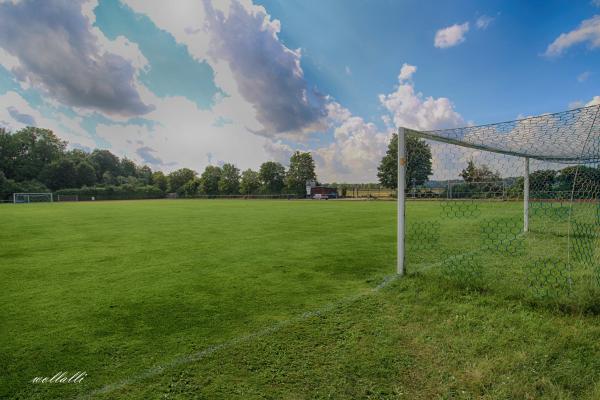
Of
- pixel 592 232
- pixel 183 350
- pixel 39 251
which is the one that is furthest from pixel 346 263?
pixel 39 251

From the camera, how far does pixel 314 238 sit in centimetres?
832

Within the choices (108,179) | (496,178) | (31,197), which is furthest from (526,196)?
(108,179)

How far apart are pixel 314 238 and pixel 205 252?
117 inches

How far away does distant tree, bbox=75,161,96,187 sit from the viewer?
224ft

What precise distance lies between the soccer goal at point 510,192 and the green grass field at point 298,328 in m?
0.12

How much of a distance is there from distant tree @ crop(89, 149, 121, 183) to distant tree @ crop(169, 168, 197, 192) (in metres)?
17.0

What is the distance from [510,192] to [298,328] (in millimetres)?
7781

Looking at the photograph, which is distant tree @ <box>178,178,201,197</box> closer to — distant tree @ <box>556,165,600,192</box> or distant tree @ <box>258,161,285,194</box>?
distant tree @ <box>258,161,285,194</box>

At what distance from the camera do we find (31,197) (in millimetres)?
50500

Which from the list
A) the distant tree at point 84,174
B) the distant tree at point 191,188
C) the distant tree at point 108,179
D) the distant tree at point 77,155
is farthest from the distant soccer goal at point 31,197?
→ the distant tree at point 191,188

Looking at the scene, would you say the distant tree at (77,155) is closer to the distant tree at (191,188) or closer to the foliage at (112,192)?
the foliage at (112,192)

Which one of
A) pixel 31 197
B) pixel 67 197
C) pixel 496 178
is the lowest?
pixel 67 197

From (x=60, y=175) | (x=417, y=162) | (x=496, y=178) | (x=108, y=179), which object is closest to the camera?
(x=417, y=162)

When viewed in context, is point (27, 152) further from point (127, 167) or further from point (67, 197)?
point (127, 167)
